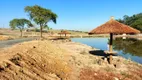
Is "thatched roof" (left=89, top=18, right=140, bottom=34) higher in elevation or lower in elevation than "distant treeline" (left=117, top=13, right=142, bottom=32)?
lower

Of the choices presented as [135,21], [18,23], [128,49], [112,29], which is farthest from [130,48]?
[135,21]

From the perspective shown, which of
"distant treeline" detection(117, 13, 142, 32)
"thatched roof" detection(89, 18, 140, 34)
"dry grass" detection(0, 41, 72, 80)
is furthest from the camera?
"distant treeline" detection(117, 13, 142, 32)

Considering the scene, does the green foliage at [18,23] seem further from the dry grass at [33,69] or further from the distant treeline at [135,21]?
the dry grass at [33,69]

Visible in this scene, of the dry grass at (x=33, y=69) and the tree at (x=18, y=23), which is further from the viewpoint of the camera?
the tree at (x=18, y=23)

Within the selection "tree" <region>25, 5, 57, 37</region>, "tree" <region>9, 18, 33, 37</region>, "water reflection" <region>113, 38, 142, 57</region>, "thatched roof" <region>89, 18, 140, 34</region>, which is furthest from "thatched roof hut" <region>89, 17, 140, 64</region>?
"tree" <region>9, 18, 33, 37</region>

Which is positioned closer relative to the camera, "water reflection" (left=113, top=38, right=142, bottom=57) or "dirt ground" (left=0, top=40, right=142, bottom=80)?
"dirt ground" (left=0, top=40, right=142, bottom=80)

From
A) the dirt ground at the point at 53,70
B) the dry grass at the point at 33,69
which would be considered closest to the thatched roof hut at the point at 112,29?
the dirt ground at the point at 53,70

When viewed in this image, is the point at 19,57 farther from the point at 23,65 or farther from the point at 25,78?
the point at 25,78

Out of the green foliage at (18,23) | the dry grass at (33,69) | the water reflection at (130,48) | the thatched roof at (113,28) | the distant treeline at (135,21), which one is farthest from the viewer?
the distant treeline at (135,21)

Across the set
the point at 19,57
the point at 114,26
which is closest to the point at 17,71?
the point at 19,57

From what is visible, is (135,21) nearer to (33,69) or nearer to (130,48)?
(130,48)

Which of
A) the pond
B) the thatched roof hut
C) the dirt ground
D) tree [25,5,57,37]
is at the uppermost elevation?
tree [25,5,57,37]

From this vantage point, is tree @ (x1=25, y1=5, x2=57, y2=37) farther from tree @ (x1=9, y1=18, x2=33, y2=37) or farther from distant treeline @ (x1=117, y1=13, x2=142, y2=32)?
distant treeline @ (x1=117, y1=13, x2=142, y2=32)

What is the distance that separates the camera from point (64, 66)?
509 inches
